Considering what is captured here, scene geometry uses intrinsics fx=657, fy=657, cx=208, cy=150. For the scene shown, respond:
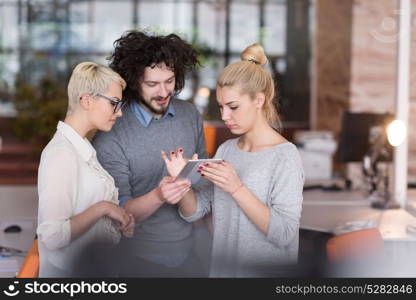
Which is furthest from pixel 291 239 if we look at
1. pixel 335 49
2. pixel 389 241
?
pixel 335 49

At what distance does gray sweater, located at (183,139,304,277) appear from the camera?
7.00 ft

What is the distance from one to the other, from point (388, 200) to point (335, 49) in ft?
11.1

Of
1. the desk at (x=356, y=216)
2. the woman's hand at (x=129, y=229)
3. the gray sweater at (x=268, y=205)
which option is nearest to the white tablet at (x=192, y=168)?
the gray sweater at (x=268, y=205)

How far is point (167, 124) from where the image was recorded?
2656mm

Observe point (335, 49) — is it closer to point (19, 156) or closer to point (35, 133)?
point (35, 133)

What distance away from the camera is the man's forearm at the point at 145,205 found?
7.68 ft

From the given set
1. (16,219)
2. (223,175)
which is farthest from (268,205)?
(16,219)

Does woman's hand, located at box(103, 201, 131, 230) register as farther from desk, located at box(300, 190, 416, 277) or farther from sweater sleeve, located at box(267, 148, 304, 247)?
desk, located at box(300, 190, 416, 277)

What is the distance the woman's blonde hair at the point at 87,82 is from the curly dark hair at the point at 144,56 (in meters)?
0.25

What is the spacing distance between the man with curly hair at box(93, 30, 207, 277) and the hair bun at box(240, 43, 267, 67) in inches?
9.8

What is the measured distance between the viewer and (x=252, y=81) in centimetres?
226

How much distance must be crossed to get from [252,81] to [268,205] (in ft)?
1.41

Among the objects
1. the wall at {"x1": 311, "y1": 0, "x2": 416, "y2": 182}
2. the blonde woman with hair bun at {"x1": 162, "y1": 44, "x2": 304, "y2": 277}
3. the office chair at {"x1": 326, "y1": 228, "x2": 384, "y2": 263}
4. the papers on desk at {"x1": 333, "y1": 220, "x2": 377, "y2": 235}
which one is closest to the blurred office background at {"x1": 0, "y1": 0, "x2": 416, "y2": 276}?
the wall at {"x1": 311, "y1": 0, "x2": 416, "y2": 182}

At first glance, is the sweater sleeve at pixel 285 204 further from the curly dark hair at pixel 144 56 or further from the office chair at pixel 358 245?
the curly dark hair at pixel 144 56
